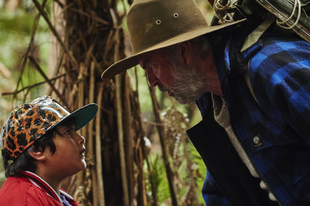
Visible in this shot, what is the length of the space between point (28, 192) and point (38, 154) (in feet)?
0.66

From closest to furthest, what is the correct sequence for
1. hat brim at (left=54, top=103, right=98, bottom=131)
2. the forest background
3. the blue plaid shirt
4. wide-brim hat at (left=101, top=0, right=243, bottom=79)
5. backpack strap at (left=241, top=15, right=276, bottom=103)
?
the blue plaid shirt < backpack strap at (left=241, top=15, right=276, bottom=103) < wide-brim hat at (left=101, top=0, right=243, bottom=79) < hat brim at (left=54, top=103, right=98, bottom=131) < the forest background

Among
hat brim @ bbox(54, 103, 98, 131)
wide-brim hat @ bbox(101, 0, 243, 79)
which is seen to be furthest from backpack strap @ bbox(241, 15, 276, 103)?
hat brim @ bbox(54, 103, 98, 131)

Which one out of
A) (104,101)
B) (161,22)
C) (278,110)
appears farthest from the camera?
(104,101)

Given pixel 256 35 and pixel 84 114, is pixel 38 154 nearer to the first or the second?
pixel 84 114

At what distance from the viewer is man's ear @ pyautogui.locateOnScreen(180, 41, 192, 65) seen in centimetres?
127

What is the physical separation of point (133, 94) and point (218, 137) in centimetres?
85

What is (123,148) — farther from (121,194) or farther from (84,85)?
(84,85)

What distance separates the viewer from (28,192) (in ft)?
3.92

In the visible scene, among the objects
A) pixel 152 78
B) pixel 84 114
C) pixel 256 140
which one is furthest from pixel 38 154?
pixel 256 140

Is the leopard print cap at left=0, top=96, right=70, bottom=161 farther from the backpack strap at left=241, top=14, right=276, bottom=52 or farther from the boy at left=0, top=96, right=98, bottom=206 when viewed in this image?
the backpack strap at left=241, top=14, right=276, bottom=52

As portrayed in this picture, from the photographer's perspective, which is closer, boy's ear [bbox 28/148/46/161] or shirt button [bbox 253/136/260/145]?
shirt button [bbox 253/136/260/145]

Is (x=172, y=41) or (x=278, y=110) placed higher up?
(x=172, y=41)

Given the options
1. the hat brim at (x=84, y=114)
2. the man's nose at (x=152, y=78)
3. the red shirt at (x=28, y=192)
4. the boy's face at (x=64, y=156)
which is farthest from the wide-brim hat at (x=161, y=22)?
the red shirt at (x=28, y=192)

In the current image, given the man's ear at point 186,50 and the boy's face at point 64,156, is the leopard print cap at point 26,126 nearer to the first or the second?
the boy's face at point 64,156
